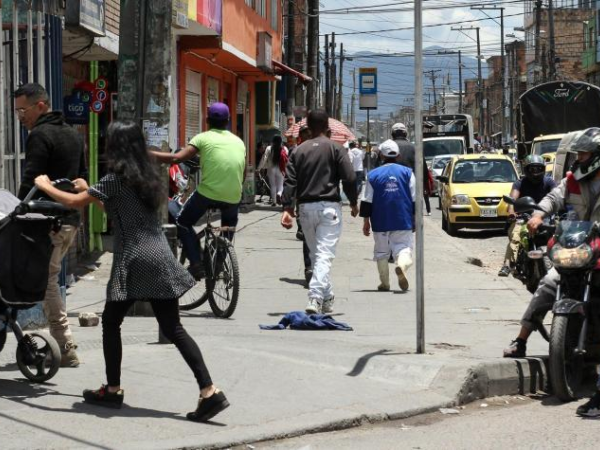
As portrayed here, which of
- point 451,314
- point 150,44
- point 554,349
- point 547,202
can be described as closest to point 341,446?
point 554,349

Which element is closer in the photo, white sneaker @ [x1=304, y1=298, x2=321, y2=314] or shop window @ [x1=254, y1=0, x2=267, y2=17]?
white sneaker @ [x1=304, y1=298, x2=321, y2=314]

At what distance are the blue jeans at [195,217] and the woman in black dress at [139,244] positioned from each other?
3.89 meters

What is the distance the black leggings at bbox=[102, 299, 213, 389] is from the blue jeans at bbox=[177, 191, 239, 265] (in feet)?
12.8

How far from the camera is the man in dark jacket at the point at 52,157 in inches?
293

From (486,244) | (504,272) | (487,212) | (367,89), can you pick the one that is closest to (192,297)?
(504,272)

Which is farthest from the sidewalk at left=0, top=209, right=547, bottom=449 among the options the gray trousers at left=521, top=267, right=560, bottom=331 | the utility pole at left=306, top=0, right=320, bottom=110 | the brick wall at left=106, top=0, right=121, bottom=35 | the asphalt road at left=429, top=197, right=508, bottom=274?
the utility pole at left=306, top=0, right=320, bottom=110

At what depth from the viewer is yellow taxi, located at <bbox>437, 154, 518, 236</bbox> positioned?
2342 centimetres

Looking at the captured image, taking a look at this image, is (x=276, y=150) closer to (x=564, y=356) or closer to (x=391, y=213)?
(x=391, y=213)

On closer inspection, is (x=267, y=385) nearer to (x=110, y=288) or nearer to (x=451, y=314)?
(x=110, y=288)

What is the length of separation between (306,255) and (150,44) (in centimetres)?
372

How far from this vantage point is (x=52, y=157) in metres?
7.48

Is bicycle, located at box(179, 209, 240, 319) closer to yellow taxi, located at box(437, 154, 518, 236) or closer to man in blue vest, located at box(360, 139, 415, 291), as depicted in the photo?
man in blue vest, located at box(360, 139, 415, 291)

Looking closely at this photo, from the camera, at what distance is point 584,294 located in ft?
24.7

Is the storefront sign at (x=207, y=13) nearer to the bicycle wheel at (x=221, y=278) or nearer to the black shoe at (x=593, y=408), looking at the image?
the bicycle wheel at (x=221, y=278)
